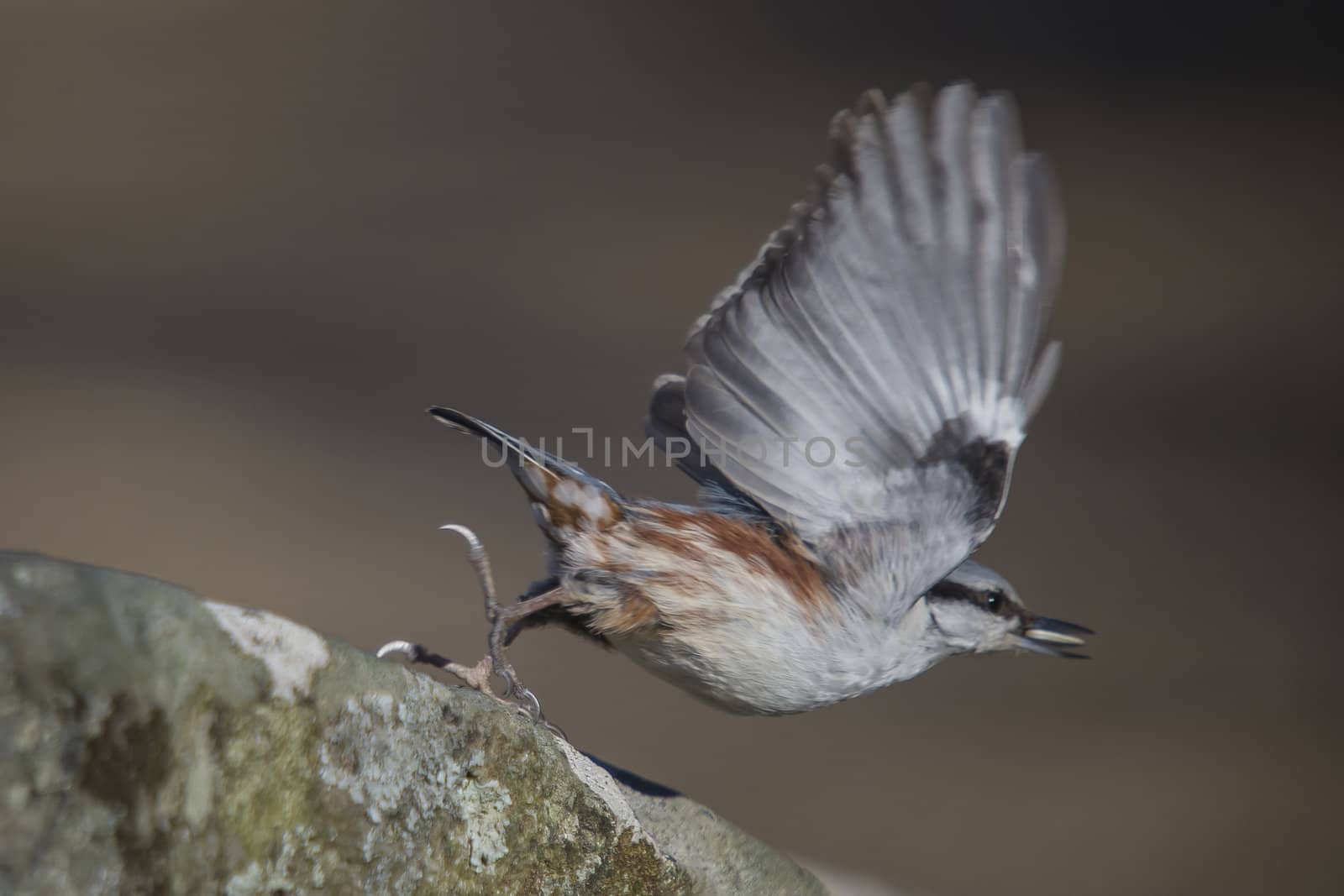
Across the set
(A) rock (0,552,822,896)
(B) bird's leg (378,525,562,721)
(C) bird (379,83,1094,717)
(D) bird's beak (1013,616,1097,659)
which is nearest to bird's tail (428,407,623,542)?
(C) bird (379,83,1094,717)

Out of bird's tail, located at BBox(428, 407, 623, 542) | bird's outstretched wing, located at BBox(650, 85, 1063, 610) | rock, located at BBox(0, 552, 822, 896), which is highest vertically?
bird's outstretched wing, located at BBox(650, 85, 1063, 610)

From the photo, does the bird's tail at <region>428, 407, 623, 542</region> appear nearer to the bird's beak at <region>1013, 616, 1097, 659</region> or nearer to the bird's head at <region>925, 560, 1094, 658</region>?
the bird's head at <region>925, 560, 1094, 658</region>

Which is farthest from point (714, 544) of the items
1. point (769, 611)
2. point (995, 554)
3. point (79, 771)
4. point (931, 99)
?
point (995, 554)

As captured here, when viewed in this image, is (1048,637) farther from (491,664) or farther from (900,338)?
(491,664)

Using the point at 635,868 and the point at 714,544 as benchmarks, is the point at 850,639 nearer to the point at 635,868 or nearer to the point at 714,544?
the point at 714,544

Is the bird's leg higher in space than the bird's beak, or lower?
lower

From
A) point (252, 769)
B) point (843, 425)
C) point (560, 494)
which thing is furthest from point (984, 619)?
point (252, 769)

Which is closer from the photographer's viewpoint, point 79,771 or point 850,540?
point 79,771
